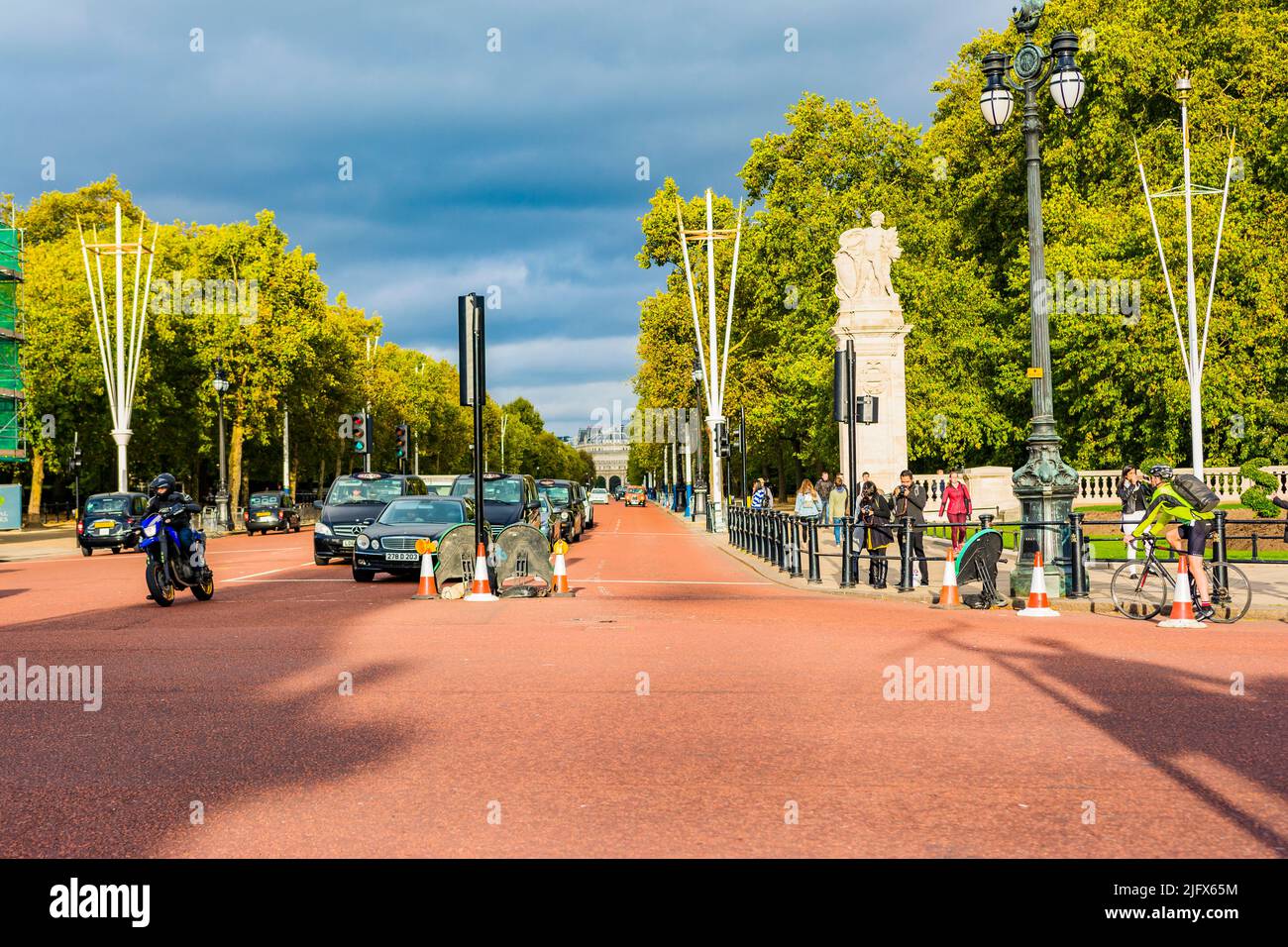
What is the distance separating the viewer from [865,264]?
3616 cm

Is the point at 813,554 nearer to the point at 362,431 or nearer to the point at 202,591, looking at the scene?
the point at 202,591

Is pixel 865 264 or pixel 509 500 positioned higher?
pixel 865 264

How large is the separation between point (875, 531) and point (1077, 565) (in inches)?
140

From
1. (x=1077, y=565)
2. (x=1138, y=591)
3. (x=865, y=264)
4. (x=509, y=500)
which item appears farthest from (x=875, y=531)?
(x=865, y=264)

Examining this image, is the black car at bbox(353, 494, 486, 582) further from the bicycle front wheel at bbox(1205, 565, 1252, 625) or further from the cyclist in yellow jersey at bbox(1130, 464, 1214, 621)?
the bicycle front wheel at bbox(1205, 565, 1252, 625)

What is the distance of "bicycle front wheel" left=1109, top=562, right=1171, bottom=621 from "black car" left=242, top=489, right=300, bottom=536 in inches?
1549

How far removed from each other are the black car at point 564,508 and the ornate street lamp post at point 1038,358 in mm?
16394

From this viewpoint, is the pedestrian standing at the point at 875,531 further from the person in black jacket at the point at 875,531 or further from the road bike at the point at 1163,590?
the road bike at the point at 1163,590

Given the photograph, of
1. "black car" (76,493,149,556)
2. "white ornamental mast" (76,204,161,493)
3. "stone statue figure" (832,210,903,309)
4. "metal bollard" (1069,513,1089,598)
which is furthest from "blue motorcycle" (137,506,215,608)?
"white ornamental mast" (76,204,161,493)

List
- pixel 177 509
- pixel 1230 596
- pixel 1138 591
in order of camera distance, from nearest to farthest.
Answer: pixel 1230 596 → pixel 1138 591 → pixel 177 509

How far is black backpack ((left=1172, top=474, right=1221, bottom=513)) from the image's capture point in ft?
43.9

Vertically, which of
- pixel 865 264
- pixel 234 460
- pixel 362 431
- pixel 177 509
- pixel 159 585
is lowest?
pixel 159 585
